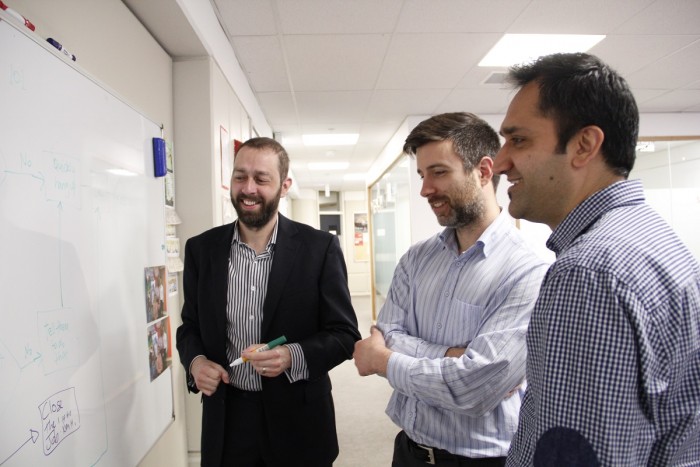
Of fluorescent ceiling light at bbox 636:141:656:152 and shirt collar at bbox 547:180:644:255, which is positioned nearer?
shirt collar at bbox 547:180:644:255

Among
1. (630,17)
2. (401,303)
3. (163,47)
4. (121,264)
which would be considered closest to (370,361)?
(401,303)

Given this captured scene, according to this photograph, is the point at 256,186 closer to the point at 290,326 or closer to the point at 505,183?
the point at 290,326

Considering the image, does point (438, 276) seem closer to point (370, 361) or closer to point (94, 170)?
point (370, 361)

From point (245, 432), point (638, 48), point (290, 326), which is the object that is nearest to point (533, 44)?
point (638, 48)

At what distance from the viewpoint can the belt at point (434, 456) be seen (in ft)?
3.65

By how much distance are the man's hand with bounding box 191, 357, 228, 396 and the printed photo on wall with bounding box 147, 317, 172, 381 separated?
511 mm

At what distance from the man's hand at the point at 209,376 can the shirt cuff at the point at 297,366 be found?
22 cm

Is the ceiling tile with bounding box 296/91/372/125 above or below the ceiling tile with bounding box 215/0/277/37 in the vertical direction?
above

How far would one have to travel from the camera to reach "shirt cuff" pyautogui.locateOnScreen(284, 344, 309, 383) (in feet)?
4.55

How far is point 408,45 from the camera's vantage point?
3.04 m

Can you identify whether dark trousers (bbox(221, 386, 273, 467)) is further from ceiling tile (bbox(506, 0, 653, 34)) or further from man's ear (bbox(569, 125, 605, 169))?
ceiling tile (bbox(506, 0, 653, 34))

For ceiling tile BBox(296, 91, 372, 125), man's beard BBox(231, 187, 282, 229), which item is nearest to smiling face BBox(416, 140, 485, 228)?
man's beard BBox(231, 187, 282, 229)

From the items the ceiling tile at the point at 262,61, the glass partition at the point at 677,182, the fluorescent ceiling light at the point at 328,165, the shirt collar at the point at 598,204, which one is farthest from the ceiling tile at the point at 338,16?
the fluorescent ceiling light at the point at 328,165

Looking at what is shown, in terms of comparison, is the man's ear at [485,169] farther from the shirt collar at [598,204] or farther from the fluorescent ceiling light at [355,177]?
the fluorescent ceiling light at [355,177]
